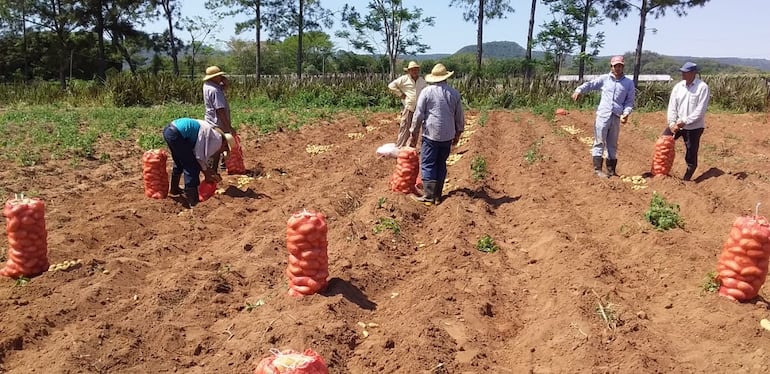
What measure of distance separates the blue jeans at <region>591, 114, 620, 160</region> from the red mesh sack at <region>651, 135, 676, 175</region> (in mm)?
587

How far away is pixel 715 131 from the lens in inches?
578

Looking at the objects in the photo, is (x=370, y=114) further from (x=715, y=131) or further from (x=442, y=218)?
(x=442, y=218)

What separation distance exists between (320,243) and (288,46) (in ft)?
180

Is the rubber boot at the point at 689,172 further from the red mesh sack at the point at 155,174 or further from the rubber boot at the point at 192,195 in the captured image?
the red mesh sack at the point at 155,174

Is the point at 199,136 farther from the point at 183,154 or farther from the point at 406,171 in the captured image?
the point at 406,171

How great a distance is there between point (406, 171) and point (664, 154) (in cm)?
361

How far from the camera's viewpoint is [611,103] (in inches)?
309

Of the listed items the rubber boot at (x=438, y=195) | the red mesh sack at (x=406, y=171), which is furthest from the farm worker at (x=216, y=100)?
the rubber boot at (x=438, y=195)

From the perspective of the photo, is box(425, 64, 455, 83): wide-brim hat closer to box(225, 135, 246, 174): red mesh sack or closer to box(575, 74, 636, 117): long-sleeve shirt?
box(575, 74, 636, 117): long-sleeve shirt

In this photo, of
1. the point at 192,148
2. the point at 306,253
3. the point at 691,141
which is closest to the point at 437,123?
the point at 192,148

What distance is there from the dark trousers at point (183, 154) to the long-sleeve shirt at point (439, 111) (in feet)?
8.51

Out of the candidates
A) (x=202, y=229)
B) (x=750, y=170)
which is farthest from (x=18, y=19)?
(x=750, y=170)

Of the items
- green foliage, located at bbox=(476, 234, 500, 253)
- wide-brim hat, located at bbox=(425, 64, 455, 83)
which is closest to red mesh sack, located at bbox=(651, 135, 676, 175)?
wide-brim hat, located at bbox=(425, 64, 455, 83)

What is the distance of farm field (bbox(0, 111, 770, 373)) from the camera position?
11.9ft
